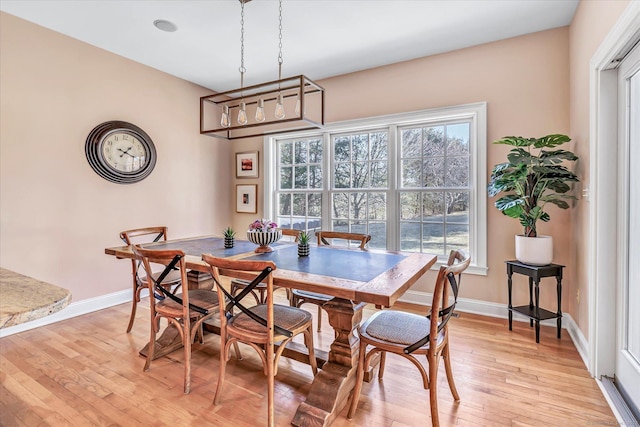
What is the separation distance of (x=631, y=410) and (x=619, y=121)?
1.73 meters

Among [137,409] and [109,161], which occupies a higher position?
[109,161]

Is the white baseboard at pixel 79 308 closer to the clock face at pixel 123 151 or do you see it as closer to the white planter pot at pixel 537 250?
the clock face at pixel 123 151

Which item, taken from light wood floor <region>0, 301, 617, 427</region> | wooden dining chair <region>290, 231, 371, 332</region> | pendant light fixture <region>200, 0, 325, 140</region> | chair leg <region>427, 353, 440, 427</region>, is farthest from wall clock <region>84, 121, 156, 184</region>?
chair leg <region>427, 353, 440, 427</region>

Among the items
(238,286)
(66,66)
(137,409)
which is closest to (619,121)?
(238,286)

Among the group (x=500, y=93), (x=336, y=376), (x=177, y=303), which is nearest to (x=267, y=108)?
(x=500, y=93)

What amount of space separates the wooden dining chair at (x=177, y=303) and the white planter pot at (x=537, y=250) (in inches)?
101

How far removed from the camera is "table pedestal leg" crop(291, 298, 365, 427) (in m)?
1.70

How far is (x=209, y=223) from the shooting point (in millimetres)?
4738

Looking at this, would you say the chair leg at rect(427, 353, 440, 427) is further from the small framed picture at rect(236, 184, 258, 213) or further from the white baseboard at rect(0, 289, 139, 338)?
the small framed picture at rect(236, 184, 258, 213)

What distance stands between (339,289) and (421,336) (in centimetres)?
54

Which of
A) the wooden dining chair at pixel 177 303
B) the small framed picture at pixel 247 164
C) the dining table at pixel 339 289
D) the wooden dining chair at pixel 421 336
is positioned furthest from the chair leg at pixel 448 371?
the small framed picture at pixel 247 164

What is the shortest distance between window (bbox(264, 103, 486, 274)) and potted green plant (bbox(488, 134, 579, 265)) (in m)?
0.49

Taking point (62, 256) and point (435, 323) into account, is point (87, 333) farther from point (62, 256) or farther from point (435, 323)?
point (435, 323)

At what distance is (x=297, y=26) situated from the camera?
2963 millimetres
